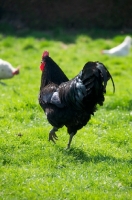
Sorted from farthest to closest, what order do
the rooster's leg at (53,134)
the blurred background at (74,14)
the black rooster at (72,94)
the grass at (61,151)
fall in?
the blurred background at (74,14)
the rooster's leg at (53,134)
the black rooster at (72,94)
the grass at (61,151)

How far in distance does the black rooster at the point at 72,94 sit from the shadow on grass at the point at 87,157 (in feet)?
0.57

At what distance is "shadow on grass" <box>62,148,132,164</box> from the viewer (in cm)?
652

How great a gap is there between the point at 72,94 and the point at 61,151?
91 cm

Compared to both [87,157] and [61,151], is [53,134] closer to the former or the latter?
[61,151]

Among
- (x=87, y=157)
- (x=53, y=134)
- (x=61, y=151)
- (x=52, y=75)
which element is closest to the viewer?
(x=87, y=157)

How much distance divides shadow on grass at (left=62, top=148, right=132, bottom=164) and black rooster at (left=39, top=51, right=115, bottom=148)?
0.57 feet

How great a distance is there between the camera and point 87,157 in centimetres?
665

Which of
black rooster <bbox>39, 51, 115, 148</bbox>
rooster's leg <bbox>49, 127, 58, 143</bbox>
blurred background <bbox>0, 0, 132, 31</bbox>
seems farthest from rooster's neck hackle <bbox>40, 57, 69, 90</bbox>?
blurred background <bbox>0, 0, 132, 31</bbox>

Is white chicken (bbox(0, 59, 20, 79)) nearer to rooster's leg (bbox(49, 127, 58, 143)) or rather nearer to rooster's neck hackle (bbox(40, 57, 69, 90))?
rooster's neck hackle (bbox(40, 57, 69, 90))

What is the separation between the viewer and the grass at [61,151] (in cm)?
557

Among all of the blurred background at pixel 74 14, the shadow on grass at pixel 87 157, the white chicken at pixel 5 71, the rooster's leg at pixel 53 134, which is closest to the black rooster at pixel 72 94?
the rooster's leg at pixel 53 134

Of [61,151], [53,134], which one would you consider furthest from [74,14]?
[61,151]

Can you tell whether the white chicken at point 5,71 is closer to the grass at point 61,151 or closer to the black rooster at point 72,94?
the grass at point 61,151

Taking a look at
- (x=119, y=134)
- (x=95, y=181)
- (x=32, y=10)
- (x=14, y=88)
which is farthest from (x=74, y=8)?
(x=95, y=181)
